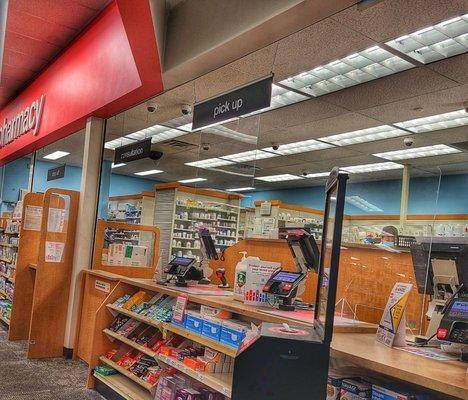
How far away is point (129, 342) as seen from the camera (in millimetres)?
4355

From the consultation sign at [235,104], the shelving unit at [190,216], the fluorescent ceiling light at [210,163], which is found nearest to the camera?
the consultation sign at [235,104]

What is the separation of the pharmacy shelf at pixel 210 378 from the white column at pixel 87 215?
279 cm

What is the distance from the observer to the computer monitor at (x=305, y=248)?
3477 millimetres

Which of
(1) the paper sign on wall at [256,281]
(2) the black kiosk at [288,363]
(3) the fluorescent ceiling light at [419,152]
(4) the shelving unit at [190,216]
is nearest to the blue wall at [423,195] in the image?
(3) the fluorescent ceiling light at [419,152]

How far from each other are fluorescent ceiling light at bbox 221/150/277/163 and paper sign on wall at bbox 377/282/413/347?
835 centimetres

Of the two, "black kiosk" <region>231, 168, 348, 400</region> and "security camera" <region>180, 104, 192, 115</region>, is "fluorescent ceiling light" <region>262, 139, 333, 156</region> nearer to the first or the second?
"security camera" <region>180, 104, 192, 115</region>

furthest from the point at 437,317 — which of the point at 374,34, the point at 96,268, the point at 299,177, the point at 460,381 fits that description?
the point at 299,177

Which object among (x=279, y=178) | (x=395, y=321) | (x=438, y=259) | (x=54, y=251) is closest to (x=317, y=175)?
(x=279, y=178)

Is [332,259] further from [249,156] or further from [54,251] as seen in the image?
[249,156]

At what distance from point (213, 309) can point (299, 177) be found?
10.9 metres

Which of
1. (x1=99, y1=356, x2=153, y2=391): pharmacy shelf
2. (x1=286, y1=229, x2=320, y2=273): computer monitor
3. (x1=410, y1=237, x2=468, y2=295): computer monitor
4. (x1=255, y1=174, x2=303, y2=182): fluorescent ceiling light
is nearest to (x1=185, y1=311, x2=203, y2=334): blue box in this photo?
(x1=99, y1=356, x2=153, y2=391): pharmacy shelf

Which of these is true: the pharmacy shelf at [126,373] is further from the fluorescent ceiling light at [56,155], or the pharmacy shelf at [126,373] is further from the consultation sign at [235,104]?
the fluorescent ceiling light at [56,155]

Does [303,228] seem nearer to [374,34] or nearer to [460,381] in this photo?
[460,381]

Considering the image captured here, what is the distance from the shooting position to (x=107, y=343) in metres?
4.86
